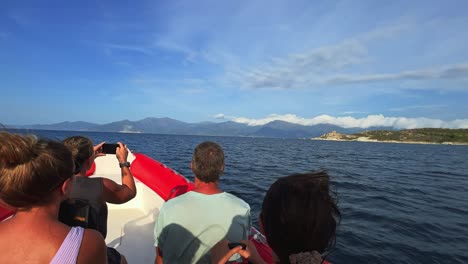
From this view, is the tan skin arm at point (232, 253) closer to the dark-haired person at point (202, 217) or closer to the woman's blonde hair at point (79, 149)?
the dark-haired person at point (202, 217)

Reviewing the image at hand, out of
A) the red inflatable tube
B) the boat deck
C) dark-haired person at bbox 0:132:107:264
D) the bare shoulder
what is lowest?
the boat deck

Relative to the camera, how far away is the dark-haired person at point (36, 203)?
3.88 ft

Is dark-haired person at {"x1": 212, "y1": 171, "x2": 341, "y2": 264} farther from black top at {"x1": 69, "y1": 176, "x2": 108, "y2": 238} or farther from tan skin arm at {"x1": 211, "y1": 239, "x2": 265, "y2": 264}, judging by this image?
black top at {"x1": 69, "y1": 176, "x2": 108, "y2": 238}

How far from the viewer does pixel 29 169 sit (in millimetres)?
1191

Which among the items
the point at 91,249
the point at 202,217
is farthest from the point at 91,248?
the point at 202,217

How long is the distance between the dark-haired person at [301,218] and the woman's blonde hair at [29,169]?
969mm

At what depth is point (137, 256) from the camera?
3848mm

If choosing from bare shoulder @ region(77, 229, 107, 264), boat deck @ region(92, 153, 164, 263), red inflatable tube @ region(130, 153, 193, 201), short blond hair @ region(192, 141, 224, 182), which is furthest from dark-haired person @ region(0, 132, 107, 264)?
red inflatable tube @ region(130, 153, 193, 201)

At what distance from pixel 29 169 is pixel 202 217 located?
1.26 m

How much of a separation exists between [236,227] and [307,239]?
1120 millimetres

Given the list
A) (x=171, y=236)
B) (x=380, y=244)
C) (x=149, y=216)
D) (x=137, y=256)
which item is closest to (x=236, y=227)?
(x=171, y=236)

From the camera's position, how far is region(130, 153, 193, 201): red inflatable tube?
4654 mm

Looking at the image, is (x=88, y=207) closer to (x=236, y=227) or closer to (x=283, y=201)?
(x=236, y=227)

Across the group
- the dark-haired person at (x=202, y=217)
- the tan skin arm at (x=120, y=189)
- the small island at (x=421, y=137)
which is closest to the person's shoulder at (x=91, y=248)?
the dark-haired person at (x=202, y=217)
